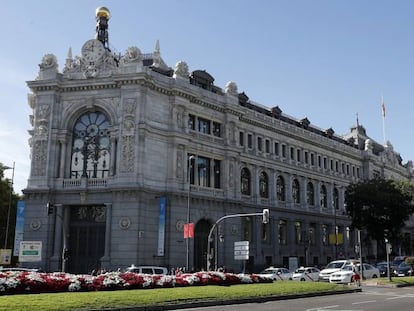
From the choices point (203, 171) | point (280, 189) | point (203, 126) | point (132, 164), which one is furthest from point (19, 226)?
point (280, 189)

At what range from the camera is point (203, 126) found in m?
54.9

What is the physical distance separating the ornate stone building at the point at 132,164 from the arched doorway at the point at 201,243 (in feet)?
0.35

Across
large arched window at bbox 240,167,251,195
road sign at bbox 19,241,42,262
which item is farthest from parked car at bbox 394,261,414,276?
road sign at bbox 19,241,42,262

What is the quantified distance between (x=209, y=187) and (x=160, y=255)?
1040cm

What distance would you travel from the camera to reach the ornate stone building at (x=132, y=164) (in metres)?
46.2

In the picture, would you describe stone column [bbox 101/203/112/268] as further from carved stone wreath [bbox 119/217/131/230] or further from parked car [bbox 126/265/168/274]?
parked car [bbox 126/265/168/274]

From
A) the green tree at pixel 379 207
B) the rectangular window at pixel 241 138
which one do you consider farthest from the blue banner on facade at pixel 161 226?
the green tree at pixel 379 207

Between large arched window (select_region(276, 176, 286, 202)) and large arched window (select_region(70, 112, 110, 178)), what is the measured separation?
25.7 m

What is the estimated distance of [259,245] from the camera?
197 feet

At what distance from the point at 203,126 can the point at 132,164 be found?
11.5 meters

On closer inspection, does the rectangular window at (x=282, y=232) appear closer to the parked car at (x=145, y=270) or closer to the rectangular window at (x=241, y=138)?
the rectangular window at (x=241, y=138)

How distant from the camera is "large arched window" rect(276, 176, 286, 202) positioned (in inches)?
2584

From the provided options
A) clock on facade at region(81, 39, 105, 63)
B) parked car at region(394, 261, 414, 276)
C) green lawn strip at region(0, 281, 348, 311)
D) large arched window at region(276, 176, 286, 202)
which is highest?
clock on facade at region(81, 39, 105, 63)

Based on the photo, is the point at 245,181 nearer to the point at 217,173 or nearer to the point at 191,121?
the point at 217,173
